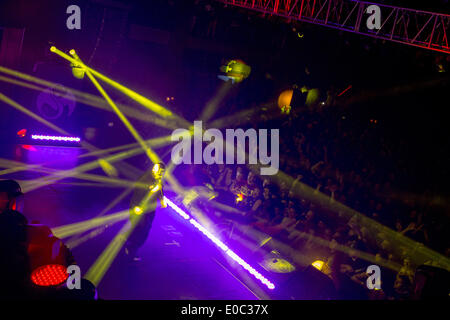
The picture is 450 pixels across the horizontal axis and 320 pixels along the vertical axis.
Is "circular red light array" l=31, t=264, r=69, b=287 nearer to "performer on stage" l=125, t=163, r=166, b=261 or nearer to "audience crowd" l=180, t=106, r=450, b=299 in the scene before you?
"performer on stage" l=125, t=163, r=166, b=261

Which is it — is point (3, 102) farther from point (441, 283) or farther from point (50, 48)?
point (441, 283)

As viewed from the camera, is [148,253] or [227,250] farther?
[227,250]

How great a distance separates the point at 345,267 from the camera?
5.01 meters

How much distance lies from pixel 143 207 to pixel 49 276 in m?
2.35

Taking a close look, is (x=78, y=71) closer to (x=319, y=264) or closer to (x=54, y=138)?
(x=54, y=138)

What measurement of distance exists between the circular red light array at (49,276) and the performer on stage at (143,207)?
225cm

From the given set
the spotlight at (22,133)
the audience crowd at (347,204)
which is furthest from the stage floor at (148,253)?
the spotlight at (22,133)

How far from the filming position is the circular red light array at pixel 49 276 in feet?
7.08

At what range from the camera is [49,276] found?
2207mm

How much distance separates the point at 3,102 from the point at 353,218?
974cm

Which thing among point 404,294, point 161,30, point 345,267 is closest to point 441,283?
point 404,294

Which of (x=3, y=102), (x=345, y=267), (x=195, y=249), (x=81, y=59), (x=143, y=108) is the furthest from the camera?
(x=143, y=108)

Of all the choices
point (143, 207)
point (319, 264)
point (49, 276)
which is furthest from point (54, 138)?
point (49, 276)

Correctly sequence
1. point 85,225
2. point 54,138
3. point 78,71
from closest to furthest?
1. point 85,225
2. point 78,71
3. point 54,138
